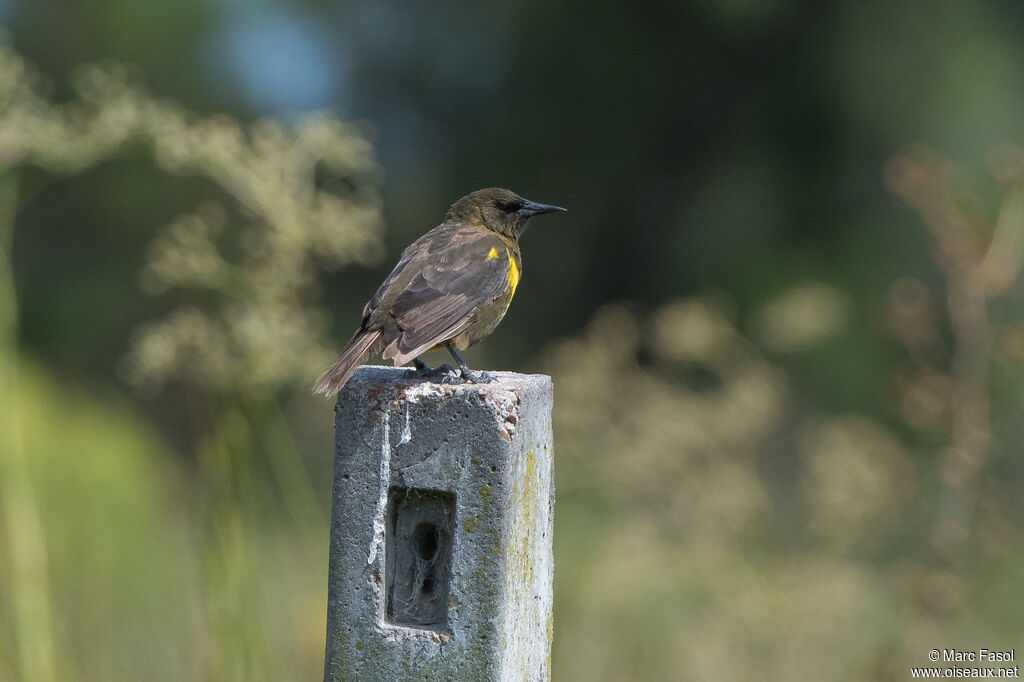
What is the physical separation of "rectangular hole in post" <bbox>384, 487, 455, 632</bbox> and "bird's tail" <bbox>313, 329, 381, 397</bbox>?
13.3 inches

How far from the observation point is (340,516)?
2.37 meters

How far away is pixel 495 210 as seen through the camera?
380cm

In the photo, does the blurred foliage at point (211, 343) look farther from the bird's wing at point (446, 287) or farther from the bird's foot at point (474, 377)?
the bird's foot at point (474, 377)

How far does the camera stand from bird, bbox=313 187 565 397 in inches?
110

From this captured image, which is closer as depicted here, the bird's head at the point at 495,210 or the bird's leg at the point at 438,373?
the bird's leg at the point at 438,373

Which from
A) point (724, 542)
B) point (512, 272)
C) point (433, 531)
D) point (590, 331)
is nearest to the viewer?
point (433, 531)

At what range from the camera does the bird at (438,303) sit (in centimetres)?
280

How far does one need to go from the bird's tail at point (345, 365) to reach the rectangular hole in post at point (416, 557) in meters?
0.34

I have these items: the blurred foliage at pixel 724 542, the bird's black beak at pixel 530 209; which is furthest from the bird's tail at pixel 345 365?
the blurred foliage at pixel 724 542

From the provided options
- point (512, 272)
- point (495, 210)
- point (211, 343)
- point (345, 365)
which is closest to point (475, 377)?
point (345, 365)

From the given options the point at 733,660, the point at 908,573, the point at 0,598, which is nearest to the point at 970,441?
the point at 908,573

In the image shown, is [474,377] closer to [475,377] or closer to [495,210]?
[475,377]

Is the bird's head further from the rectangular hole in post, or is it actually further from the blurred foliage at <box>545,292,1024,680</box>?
the rectangular hole in post

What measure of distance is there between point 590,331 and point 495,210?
4.69m
